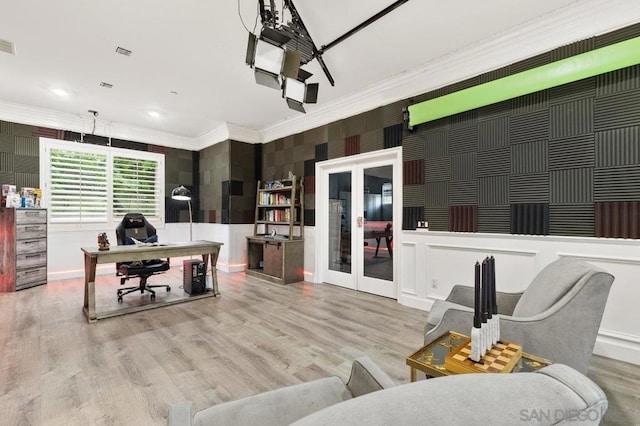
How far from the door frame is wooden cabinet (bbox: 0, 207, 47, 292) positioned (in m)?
4.62

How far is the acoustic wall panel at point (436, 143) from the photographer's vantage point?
359 centimetres

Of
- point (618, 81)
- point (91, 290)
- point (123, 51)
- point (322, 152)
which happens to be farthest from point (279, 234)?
point (618, 81)

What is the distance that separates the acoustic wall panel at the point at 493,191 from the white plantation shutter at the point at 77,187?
658 cm

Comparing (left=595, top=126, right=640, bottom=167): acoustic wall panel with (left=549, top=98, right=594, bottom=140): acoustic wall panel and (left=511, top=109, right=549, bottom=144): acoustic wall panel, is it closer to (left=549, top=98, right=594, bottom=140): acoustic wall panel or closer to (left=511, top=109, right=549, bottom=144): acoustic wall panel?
(left=549, top=98, right=594, bottom=140): acoustic wall panel

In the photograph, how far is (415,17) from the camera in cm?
279

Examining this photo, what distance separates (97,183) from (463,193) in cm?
646

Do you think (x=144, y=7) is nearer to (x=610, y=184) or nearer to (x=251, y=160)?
(x=251, y=160)

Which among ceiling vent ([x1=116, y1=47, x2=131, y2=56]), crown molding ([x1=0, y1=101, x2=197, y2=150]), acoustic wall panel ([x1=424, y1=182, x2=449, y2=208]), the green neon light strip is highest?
ceiling vent ([x1=116, y1=47, x2=131, y2=56])

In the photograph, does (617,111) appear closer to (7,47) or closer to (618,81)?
(618,81)

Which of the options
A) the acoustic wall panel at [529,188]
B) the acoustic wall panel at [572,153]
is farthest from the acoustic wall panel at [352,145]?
the acoustic wall panel at [572,153]

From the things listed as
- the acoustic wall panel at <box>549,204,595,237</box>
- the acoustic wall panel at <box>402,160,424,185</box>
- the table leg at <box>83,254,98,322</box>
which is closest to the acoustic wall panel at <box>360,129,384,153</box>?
the acoustic wall panel at <box>402,160,424,185</box>

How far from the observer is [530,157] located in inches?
116

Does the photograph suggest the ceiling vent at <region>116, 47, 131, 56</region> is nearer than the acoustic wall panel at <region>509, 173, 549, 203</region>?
No

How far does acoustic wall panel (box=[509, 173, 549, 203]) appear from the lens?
2.87 metres
